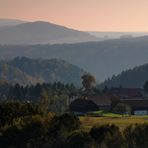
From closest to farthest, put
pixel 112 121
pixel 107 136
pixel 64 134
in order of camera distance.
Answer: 1. pixel 107 136
2. pixel 64 134
3. pixel 112 121

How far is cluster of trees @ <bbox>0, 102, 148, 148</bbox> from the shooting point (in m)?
43.2

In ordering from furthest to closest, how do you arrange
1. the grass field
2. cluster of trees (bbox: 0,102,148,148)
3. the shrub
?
1. the grass field
2. cluster of trees (bbox: 0,102,148,148)
3. the shrub

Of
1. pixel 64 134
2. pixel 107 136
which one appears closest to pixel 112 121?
pixel 64 134

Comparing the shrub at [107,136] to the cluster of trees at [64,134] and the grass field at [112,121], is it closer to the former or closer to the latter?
the cluster of trees at [64,134]

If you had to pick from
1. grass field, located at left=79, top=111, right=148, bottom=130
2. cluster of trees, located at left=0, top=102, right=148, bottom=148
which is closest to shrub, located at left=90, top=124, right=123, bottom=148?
cluster of trees, located at left=0, top=102, right=148, bottom=148

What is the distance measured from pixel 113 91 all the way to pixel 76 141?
91836 millimetres

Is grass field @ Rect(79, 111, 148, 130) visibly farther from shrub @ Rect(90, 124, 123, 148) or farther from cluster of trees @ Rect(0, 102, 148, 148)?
shrub @ Rect(90, 124, 123, 148)

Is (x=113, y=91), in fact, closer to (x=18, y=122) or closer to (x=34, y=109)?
(x=34, y=109)

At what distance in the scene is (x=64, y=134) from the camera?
46812mm

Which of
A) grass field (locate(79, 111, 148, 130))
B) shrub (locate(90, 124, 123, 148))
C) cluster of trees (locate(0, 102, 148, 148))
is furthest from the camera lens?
grass field (locate(79, 111, 148, 130))

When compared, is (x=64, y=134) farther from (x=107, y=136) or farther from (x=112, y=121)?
(x=112, y=121)

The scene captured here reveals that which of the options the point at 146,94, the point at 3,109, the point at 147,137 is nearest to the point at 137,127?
the point at 147,137

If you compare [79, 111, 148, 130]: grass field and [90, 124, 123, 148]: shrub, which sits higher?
[90, 124, 123, 148]: shrub

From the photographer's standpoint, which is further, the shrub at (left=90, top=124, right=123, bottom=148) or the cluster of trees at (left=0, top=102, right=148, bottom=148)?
the cluster of trees at (left=0, top=102, right=148, bottom=148)
